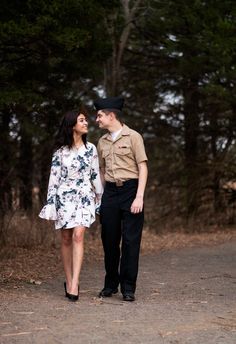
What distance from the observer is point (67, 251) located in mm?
7789

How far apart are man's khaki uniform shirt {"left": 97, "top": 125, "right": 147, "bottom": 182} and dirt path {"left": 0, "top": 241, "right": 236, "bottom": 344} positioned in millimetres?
1412

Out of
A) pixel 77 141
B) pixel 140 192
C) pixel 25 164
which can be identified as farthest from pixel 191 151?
pixel 140 192

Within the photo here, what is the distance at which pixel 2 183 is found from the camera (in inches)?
581

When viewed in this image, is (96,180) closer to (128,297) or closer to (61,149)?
(61,149)

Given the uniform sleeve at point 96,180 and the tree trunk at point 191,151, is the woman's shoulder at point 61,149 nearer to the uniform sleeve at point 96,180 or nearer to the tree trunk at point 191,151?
the uniform sleeve at point 96,180

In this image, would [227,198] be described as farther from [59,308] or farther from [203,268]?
[59,308]

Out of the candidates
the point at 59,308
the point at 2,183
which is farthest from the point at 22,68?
the point at 59,308

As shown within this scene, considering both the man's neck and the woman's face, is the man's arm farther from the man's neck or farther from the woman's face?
the woman's face

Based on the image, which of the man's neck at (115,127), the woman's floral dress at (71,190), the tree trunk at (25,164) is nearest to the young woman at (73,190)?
the woman's floral dress at (71,190)

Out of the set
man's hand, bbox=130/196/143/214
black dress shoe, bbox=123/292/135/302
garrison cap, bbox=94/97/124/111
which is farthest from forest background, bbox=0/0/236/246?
black dress shoe, bbox=123/292/135/302

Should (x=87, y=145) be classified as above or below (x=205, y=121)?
below

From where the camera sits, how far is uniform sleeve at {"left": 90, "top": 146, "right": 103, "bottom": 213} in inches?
305

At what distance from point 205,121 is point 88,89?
373 centimetres

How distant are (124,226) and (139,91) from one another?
13.3 metres
